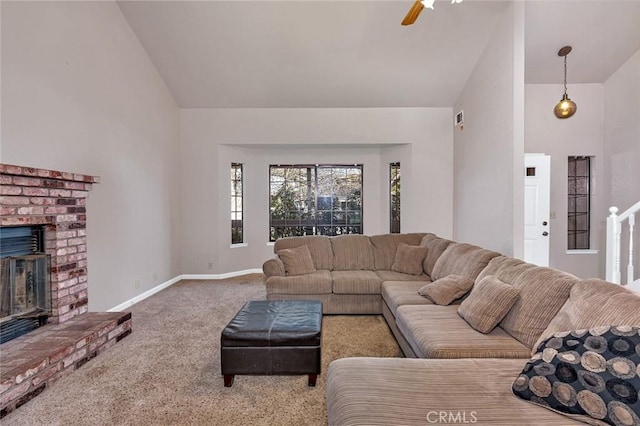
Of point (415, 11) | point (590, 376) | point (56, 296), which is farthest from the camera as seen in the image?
point (56, 296)

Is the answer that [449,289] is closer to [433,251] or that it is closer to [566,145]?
[433,251]

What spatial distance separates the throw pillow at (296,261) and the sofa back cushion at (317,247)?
173 millimetres

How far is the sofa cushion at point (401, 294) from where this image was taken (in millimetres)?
3027

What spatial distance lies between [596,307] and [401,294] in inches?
68.8

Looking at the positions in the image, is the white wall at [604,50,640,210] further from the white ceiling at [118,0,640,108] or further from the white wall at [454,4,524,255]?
the white wall at [454,4,524,255]

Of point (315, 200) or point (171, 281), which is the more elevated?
point (315, 200)

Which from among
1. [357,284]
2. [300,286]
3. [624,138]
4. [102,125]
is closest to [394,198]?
[357,284]

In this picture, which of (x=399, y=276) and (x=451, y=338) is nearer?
(x=451, y=338)

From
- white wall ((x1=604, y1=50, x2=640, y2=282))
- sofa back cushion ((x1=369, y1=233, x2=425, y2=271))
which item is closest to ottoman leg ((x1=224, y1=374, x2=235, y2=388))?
sofa back cushion ((x1=369, y1=233, x2=425, y2=271))

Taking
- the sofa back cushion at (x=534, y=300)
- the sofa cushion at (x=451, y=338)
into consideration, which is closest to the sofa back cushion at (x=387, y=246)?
the sofa cushion at (x=451, y=338)

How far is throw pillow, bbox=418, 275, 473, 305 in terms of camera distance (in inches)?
111

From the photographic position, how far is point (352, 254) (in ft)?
14.8

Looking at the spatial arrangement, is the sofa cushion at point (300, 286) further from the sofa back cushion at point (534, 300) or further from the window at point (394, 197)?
the window at point (394, 197)

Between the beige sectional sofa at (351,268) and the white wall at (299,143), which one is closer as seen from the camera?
the beige sectional sofa at (351,268)
